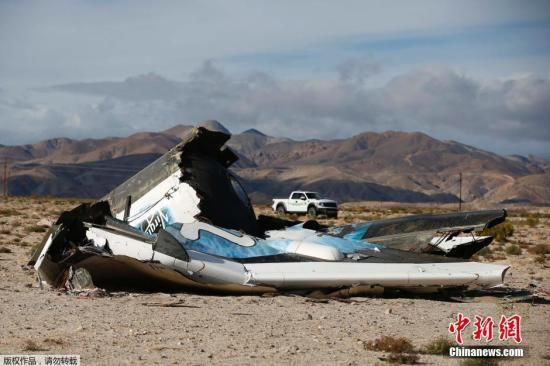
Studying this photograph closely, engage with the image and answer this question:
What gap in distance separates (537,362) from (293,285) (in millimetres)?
4705

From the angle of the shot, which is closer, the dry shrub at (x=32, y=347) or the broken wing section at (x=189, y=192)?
the dry shrub at (x=32, y=347)

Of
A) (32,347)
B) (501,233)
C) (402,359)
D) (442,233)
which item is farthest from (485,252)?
(32,347)

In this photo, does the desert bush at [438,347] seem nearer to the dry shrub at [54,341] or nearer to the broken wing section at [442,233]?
the dry shrub at [54,341]

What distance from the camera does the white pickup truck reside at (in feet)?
173

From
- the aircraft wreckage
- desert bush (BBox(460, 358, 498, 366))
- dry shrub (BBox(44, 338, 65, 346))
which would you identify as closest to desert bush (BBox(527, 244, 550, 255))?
the aircraft wreckage

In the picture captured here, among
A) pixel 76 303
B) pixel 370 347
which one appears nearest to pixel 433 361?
pixel 370 347

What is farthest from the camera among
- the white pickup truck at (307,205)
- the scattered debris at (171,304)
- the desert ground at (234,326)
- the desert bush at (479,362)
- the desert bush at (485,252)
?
the white pickup truck at (307,205)

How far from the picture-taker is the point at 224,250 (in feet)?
43.6

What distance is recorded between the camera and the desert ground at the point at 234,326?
8.59m

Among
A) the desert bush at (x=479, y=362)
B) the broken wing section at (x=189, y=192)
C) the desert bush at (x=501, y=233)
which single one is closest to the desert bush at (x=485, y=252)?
the desert bush at (x=501, y=233)

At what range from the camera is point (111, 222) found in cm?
1330

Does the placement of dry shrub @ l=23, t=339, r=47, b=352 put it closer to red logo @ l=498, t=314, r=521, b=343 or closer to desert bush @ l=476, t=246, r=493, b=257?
red logo @ l=498, t=314, r=521, b=343

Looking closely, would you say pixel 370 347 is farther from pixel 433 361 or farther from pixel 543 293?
pixel 543 293

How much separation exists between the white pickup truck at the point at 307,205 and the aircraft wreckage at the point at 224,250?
37.3 meters
